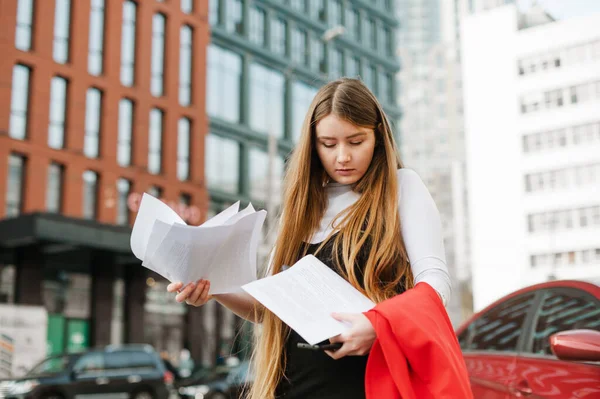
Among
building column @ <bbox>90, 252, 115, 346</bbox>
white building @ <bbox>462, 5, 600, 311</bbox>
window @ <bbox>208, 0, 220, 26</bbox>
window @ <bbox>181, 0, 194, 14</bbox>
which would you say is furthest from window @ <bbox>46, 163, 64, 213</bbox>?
white building @ <bbox>462, 5, 600, 311</bbox>

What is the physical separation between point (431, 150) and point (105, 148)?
86916 mm

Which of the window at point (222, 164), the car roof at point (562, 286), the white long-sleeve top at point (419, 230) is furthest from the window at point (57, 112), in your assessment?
the white long-sleeve top at point (419, 230)

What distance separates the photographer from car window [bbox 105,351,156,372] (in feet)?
53.9

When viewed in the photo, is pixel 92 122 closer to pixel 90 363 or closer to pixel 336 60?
pixel 90 363

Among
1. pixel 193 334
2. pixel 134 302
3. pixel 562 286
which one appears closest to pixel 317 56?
pixel 193 334

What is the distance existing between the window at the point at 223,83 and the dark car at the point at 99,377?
1928cm

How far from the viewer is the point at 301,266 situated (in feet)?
6.55

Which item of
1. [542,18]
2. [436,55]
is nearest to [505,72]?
[542,18]

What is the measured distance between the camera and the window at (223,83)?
115 feet

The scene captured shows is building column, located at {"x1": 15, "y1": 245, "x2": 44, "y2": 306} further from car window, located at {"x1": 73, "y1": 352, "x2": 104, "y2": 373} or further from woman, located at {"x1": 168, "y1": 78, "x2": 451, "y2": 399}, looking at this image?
woman, located at {"x1": 168, "y1": 78, "x2": 451, "y2": 399}

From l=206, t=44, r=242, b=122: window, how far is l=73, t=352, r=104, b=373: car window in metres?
19.7

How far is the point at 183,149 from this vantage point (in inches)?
1299

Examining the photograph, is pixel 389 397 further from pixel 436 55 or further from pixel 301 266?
pixel 436 55

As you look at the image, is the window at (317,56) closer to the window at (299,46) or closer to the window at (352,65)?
the window at (299,46)
